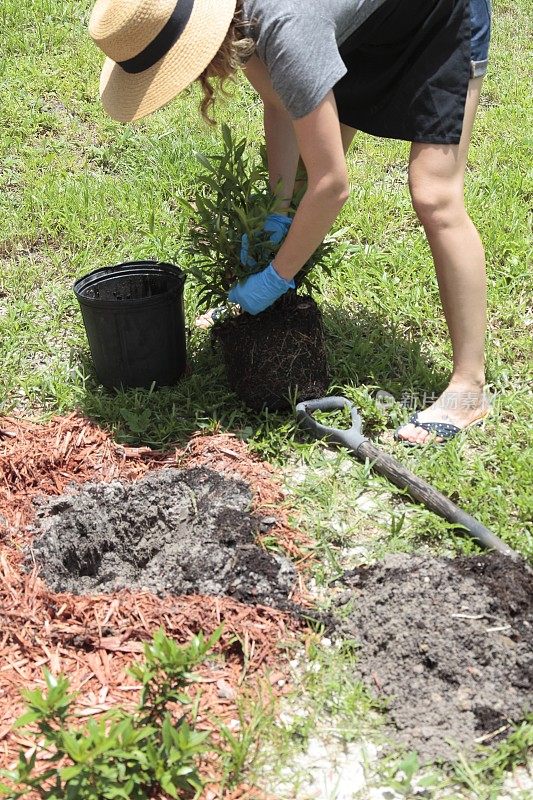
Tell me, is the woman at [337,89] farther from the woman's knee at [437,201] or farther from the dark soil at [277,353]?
the dark soil at [277,353]

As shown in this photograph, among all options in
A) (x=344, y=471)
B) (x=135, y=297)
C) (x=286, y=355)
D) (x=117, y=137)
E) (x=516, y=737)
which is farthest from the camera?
(x=117, y=137)

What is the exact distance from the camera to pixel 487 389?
3250mm

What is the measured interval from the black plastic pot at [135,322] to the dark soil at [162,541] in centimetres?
55

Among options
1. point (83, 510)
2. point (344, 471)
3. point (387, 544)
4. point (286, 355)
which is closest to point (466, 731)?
point (387, 544)

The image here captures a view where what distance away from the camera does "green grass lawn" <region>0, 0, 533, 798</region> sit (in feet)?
9.07

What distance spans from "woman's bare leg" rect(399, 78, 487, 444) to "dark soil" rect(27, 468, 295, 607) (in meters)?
0.79

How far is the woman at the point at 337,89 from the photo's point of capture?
7.84ft

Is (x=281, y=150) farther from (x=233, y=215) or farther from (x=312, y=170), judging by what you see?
(x=312, y=170)

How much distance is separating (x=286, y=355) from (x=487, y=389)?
0.81m

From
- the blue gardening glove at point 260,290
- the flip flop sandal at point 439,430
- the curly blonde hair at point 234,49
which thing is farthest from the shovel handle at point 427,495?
the curly blonde hair at point 234,49

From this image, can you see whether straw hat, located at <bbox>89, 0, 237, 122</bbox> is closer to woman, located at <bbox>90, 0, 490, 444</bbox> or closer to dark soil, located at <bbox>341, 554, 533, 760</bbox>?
woman, located at <bbox>90, 0, 490, 444</bbox>

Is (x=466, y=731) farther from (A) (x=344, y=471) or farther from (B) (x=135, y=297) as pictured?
(B) (x=135, y=297)

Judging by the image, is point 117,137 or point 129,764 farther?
point 117,137

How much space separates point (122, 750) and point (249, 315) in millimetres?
1793
